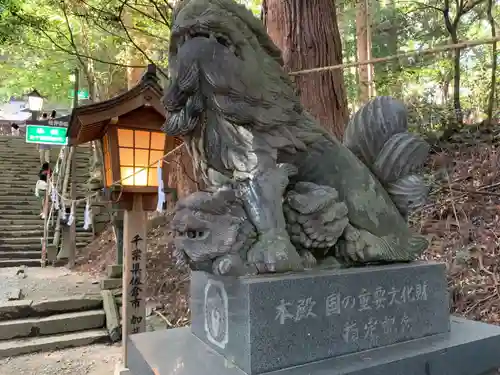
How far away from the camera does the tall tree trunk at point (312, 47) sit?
13.7 ft

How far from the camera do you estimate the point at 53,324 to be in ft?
20.7

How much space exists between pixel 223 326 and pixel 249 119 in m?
0.93

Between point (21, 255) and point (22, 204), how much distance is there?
3.08m

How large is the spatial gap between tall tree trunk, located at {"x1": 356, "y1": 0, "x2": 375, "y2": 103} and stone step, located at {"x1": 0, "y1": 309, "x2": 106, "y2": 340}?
6072 millimetres

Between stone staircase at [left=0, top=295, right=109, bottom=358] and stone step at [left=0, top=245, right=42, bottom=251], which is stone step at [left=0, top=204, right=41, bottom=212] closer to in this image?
stone step at [left=0, top=245, right=42, bottom=251]

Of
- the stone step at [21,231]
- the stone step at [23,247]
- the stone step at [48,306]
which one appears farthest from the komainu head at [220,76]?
the stone step at [21,231]

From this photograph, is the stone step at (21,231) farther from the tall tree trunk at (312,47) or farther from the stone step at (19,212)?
the tall tree trunk at (312,47)

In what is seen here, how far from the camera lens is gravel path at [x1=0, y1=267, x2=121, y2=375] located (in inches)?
203

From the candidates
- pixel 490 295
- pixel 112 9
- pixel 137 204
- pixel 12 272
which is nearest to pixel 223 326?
pixel 137 204

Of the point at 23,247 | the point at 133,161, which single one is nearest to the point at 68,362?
the point at 133,161

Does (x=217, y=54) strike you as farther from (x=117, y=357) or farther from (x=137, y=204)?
(x=117, y=357)

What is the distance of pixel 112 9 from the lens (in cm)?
748

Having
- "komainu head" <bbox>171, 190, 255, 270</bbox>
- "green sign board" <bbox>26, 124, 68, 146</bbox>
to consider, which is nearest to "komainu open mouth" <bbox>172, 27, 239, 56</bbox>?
"komainu head" <bbox>171, 190, 255, 270</bbox>

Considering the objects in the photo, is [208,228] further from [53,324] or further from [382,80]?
[382,80]
